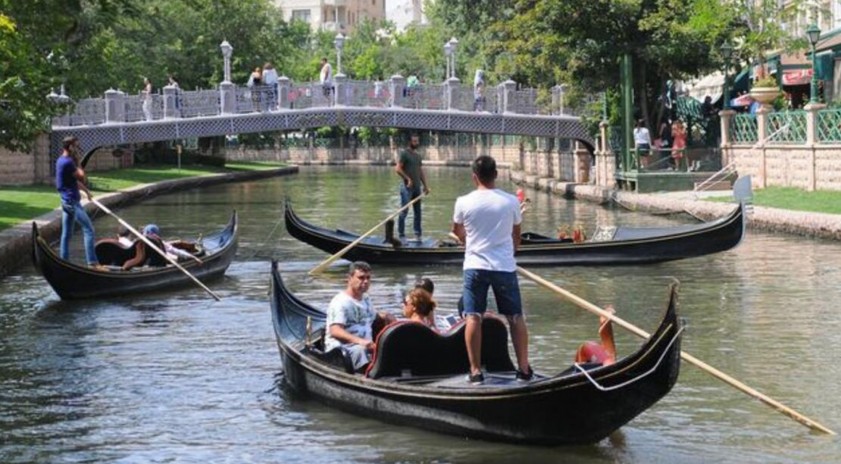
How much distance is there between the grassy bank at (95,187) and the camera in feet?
88.7

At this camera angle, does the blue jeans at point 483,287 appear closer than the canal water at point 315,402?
Yes

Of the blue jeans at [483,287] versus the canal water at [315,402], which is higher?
the blue jeans at [483,287]

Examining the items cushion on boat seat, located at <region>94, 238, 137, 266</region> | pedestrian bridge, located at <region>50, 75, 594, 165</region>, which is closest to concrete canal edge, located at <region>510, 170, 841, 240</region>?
pedestrian bridge, located at <region>50, 75, 594, 165</region>

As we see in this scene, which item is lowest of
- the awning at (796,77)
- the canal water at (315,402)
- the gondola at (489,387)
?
the canal water at (315,402)

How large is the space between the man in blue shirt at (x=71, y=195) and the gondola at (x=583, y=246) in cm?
338

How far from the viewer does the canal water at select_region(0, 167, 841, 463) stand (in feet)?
33.1

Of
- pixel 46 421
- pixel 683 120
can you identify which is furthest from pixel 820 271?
pixel 683 120

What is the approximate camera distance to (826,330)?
575 inches

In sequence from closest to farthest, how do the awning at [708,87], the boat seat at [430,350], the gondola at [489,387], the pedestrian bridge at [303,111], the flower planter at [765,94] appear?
the gondola at [489,387] → the boat seat at [430,350] → the flower planter at [765,94] → the pedestrian bridge at [303,111] → the awning at [708,87]

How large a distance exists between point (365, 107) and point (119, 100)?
638cm

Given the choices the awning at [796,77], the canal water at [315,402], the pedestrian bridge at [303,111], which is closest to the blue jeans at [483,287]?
the canal water at [315,402]

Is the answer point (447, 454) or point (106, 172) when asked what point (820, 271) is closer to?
point (447, 454)

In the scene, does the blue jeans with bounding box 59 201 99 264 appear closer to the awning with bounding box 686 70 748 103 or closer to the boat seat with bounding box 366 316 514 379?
the boat seat with bounding box 366 316 514 379

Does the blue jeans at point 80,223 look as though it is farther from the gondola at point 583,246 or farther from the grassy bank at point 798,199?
the grassy bank at point 798,199
